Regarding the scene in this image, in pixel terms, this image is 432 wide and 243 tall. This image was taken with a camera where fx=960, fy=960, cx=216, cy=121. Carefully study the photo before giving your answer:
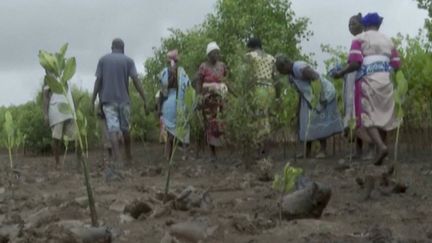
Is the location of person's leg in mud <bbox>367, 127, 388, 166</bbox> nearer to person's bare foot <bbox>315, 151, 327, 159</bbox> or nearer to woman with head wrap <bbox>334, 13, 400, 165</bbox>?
woman with head wrap <bbox>334, 13, 400, 165</bbox>

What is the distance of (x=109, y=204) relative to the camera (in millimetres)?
6285

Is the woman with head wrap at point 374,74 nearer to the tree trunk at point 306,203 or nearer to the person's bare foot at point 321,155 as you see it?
the person's bare foot at point 321,155

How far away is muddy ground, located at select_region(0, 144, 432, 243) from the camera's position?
4801 mm

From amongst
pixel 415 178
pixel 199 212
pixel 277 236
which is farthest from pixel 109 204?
pixel 415 178

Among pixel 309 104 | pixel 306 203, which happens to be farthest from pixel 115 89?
pixel 306 203

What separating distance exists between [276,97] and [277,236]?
6.19m

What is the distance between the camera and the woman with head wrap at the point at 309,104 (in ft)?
35.7

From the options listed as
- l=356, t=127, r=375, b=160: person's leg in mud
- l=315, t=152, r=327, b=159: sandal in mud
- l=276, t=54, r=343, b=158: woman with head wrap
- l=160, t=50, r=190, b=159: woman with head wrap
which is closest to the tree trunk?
l=356, t=127, r=375, b=160: person's leg in mud

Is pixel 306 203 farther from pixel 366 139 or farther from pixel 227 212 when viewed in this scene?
pixel 366 139

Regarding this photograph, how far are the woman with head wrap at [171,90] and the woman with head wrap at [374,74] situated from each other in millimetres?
2945

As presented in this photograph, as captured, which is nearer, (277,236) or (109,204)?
(277,236)

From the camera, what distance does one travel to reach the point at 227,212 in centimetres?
565

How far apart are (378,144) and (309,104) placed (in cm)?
153

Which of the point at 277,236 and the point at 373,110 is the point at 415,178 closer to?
the point at 373,110
